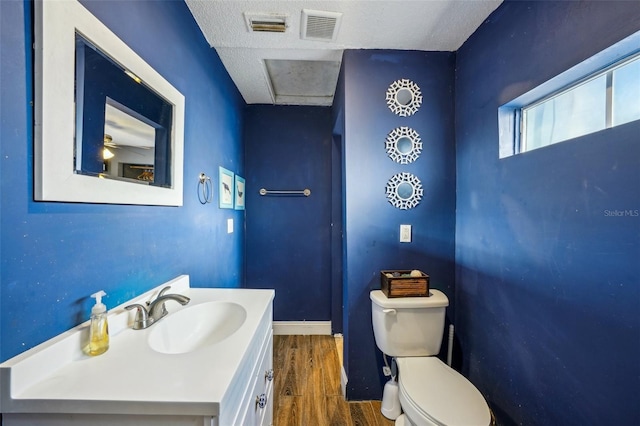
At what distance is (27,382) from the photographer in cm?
58

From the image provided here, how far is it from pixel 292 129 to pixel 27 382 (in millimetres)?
2418

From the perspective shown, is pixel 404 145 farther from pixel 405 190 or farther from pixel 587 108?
pixel 587 108

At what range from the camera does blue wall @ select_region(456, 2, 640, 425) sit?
82cm

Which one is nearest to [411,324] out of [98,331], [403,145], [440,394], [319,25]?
[440,394]

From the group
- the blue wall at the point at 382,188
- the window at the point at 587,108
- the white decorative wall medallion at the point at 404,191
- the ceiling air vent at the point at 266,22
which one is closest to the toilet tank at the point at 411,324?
the blue wall at the point at 382,188

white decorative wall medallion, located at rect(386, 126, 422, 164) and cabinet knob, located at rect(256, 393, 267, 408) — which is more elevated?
white decorative wall medallion, located at rect(386, 126, 422, 164)

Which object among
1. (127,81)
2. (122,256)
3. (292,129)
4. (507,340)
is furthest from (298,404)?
(292,129)

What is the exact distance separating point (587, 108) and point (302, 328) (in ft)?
8.51

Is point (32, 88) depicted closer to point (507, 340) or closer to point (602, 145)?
point (602, 145)

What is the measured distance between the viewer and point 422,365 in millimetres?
1401

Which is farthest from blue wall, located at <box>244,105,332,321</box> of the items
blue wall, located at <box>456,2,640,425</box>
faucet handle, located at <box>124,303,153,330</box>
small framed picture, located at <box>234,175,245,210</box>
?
faucet handle, located at <box>124,303,153,330</box>

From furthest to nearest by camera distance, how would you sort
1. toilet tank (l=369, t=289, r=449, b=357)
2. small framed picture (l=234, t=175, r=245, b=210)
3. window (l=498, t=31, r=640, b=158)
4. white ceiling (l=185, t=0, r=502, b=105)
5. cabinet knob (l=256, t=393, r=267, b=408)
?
small framed picture (l=234, t=175, r=245, b=210) < toilet tank (l=369, t=289, r=449, b=357) < white ceiling (l=185, t=0, r=502, b=105) < cabinet knob (l=256, t=393, r=267, b=408) < window (l=498, t=31, r=640, b=158)

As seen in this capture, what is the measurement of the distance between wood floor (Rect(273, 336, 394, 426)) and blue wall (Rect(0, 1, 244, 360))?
3.17ft

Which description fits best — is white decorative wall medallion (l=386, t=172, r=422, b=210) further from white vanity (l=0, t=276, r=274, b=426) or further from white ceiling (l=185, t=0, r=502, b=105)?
white vanity (l=0, t=276, r=274, b=426)
